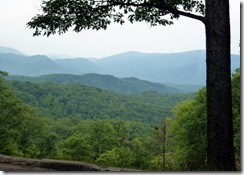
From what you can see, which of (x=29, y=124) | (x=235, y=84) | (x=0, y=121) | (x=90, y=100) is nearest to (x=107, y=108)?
(x=90, y=100)

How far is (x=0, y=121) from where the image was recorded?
2691 cm

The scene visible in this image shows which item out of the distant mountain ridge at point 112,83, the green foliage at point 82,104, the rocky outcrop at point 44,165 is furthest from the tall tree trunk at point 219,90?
the distant mountain ridge at point 112,83

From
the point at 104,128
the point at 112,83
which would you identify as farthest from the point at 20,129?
the point at 112,83

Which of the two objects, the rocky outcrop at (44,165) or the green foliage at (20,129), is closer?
the rocky outcrop at (44,165)

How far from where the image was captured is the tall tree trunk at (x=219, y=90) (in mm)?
4711

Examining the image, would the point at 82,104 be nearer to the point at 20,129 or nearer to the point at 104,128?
the point at 104,128

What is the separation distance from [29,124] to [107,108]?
54.3m

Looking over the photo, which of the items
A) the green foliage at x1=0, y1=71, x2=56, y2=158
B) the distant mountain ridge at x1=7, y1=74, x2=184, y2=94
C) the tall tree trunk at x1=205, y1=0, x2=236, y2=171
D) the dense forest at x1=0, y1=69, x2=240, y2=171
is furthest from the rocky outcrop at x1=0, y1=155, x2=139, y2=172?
the distant mountain ridge at x1=7, y1=74, x2=184, y2=94

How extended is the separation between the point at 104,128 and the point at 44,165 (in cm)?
4236

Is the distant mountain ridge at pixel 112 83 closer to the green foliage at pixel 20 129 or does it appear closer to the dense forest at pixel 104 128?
the dense forest at pixel 104 128

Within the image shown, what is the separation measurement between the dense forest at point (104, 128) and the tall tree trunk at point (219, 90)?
32cm

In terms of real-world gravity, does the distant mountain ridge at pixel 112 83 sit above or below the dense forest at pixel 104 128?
above

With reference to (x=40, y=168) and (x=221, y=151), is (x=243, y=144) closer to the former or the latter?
(x=221, y=151)

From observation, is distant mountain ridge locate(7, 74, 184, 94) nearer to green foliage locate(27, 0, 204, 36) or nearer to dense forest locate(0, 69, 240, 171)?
dense forest locate(0, 69, 240, 171)
